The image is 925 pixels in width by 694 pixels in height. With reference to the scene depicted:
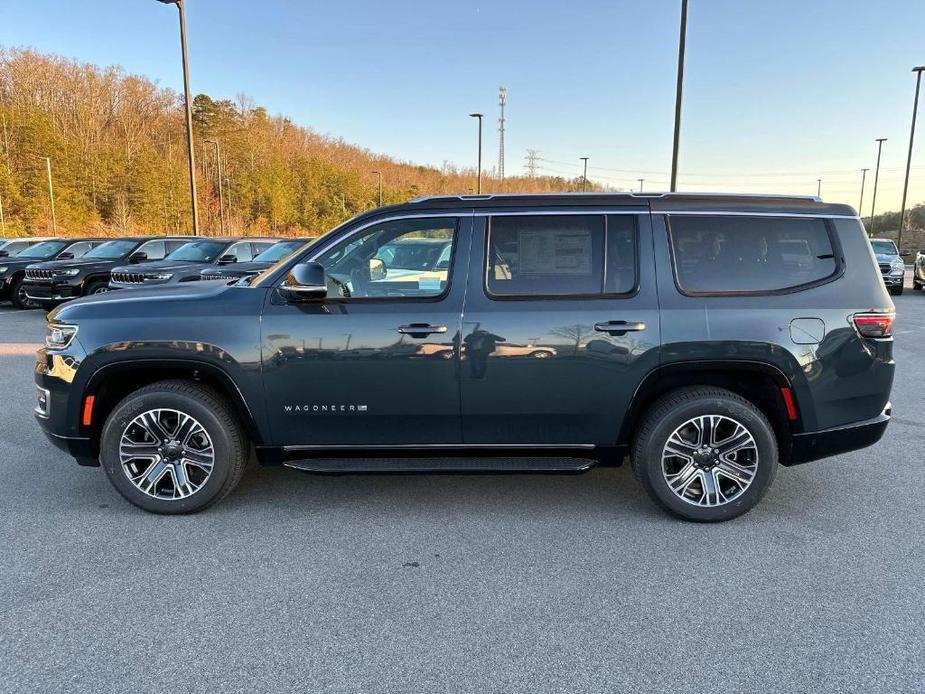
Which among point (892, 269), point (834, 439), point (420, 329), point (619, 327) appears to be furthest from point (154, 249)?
point (892, 269)

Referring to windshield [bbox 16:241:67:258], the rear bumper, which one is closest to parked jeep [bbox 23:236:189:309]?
windshield [bbox 16:241:67:258]

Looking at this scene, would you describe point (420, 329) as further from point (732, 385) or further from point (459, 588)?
point (732, 385)

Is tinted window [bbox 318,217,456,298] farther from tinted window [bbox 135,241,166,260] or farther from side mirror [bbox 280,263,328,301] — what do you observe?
tinted window [bbox 135,241,166,260]

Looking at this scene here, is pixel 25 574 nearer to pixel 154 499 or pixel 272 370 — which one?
pixel 154 499

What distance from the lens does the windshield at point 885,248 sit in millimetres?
19050

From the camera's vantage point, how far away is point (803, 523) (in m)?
3.82

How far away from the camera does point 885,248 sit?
63.6 ft

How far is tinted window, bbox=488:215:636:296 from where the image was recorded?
12.3 feet

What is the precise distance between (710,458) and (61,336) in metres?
3.95

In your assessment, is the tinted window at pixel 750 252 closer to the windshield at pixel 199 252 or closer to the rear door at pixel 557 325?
the rear door at pixel 557 325

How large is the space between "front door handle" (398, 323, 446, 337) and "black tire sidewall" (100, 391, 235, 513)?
1233mm

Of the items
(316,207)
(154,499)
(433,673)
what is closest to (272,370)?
(154,499)

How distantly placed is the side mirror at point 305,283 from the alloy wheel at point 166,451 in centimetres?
→ 98

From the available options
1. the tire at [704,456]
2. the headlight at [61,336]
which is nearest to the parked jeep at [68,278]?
the headlight at [61,336]
